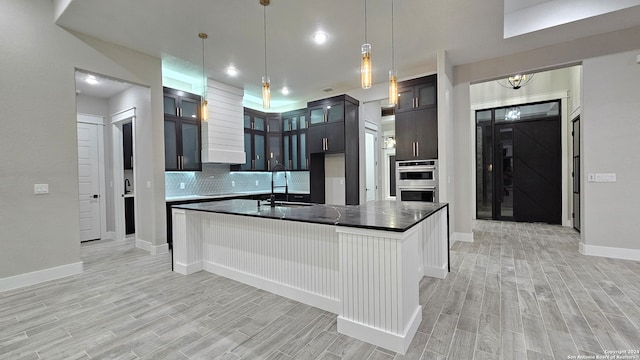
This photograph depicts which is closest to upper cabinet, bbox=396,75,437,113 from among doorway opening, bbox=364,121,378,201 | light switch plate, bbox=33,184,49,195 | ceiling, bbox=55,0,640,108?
ceiling, bbox=55,0,640,108

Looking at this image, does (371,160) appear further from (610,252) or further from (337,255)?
(337,255)

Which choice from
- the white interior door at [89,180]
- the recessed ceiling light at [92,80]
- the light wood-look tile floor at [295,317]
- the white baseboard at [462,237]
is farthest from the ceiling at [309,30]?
the light wood-look tile floor at [295,317]

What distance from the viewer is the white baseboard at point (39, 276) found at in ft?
9.66

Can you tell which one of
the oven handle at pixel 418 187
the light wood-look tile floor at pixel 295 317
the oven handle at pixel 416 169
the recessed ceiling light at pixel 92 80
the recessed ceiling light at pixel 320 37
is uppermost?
the recessed ceiling light at pixel 320 37

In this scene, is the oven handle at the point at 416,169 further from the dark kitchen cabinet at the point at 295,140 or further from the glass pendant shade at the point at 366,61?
the glass pendant shade at the point at 366,61

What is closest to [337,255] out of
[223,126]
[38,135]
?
[38,135]

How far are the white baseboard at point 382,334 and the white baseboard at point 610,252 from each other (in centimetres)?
353

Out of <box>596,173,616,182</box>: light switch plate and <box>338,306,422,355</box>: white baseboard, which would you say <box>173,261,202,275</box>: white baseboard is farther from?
<box>596,173,616,182</box>: light switch plate

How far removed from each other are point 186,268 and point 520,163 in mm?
7214

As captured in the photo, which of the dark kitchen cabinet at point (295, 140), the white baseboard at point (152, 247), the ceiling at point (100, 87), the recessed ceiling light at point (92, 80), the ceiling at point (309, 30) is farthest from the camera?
the dark kitchen cabinet at point (295, 140)

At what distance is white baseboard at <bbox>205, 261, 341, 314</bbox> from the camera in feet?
7.82

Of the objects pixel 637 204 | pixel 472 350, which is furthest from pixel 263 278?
pixel 637 204

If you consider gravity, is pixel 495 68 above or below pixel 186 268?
above

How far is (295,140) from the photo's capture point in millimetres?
6496
